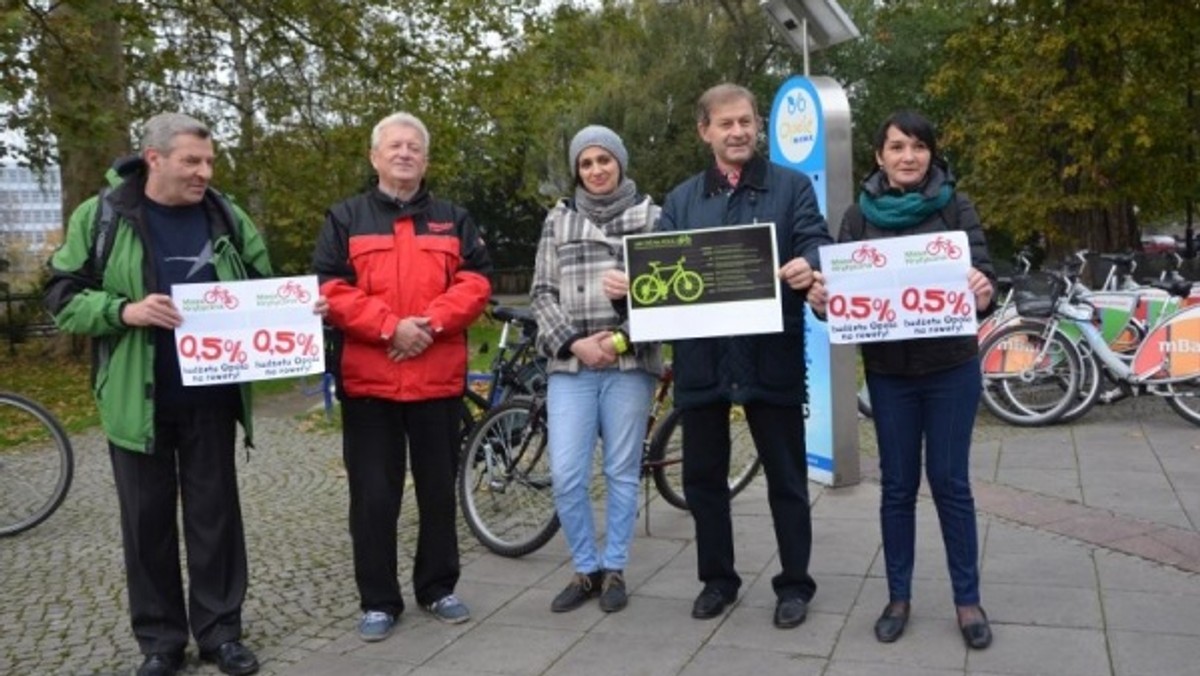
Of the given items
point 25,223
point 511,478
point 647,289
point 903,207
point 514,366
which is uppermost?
point 25,223

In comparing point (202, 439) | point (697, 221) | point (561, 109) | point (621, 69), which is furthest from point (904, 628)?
point (621, 69)

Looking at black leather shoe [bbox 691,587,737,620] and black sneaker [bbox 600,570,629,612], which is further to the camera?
black sneaker [bbox 600,570,629,612]

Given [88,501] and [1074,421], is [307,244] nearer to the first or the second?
[88,501]

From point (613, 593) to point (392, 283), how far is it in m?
1.53

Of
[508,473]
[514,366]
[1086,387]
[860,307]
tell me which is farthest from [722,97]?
[1086,387]

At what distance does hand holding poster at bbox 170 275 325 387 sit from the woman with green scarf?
1.82 m

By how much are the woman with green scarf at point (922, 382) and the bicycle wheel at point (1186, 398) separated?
189 inches

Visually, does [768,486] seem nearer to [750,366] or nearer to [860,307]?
[750,366]

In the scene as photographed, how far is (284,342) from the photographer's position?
4027mm

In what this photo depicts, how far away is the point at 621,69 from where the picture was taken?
3344 cm

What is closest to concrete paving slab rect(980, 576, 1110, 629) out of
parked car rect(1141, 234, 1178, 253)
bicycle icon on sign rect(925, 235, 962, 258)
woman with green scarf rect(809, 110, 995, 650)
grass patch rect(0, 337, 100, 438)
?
woman with green scarf rect(809, 110, 995, 650)

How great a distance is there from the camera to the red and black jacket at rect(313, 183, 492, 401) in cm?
421

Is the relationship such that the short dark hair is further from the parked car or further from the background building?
the background building

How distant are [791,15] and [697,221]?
2.94 m
